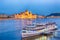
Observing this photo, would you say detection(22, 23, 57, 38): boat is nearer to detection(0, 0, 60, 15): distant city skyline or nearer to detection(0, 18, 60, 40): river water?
detection(0, 18, 60, 40): river water

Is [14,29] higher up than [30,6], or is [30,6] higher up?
[30,6]

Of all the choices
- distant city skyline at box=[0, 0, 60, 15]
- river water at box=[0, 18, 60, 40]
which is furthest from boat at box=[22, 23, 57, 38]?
distant city skyline at box=[0, 0, 60, 15]

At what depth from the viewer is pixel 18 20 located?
1.68m

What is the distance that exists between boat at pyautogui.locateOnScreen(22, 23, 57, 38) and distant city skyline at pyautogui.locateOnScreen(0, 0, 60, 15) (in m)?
0.18

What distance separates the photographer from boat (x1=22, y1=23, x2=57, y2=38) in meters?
1.62

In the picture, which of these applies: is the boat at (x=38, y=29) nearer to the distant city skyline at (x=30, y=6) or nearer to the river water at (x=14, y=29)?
the river water at (x=14, y=29)

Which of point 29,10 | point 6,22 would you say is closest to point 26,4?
point 29,10

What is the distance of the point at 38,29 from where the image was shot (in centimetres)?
163

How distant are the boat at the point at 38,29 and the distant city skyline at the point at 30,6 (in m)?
0.18

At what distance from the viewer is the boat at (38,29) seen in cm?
162

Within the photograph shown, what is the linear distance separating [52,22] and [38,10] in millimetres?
258

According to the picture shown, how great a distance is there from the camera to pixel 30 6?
1.70 metres

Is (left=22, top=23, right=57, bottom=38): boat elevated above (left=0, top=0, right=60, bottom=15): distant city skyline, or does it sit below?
below

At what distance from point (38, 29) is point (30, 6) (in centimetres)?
35
